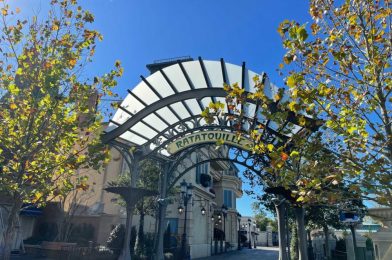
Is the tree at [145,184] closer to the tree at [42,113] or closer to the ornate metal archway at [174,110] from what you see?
the ornate metal archway at [174,110]

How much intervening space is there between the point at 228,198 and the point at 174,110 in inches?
1194

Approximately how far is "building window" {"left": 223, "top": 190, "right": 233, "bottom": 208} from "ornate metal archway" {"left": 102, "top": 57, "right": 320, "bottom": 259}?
27.5 metres

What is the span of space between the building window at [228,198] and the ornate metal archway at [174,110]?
27.5 metres

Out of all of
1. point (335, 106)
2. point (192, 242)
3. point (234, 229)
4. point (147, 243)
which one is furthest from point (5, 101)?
point (234, 229)

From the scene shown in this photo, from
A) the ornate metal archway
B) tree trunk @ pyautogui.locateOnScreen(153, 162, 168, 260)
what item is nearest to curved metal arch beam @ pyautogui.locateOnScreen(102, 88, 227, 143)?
the ornate metal archway

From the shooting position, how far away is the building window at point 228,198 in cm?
4006

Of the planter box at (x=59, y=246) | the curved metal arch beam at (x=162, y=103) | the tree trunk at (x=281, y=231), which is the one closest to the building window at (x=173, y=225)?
the planter box at (x=59, y=246)

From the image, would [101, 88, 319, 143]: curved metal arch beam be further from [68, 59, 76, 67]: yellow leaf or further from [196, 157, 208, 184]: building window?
[196, 157, 208, 184]: building window

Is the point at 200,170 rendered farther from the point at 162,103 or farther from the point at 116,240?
the point at 162,103

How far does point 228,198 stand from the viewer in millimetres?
40781

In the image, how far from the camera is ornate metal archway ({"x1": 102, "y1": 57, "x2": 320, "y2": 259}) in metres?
10.2

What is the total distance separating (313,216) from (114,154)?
1417 centimetres

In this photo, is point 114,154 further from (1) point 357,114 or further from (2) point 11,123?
(1) point 357,114

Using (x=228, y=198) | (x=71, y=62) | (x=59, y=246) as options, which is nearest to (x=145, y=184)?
(x=59, y=246)
